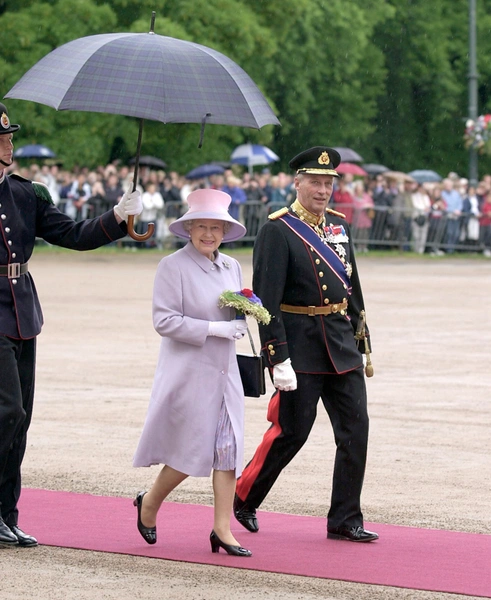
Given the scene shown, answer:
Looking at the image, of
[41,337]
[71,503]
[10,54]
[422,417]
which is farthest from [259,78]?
[71,503]

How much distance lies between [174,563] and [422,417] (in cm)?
450

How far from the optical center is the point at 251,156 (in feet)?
113

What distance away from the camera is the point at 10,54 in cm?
3212

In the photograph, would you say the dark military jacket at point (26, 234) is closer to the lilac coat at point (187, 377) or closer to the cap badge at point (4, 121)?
the cap badge at point (4, 121)

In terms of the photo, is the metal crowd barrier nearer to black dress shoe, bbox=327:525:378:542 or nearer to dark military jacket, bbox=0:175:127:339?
dark military jacket, bbox=0:175:127:339

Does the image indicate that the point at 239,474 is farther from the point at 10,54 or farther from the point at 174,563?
the point at 10,54

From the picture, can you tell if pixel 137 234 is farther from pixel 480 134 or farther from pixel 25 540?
pixel 480 134

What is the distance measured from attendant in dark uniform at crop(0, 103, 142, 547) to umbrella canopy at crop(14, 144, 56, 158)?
2593 cm

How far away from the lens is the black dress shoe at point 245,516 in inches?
272

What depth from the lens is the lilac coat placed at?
640cm

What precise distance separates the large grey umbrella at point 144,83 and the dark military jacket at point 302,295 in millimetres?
590

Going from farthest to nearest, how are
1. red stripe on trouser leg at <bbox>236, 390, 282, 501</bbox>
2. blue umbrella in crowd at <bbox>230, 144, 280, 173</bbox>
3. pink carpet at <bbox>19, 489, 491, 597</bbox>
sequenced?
blue umbrella in crowd at <bbox>230, 144, 280, 173</bbox> < red stripe on trouser leg at <bbox>236, 390, 282, 501</bbox> < pink carpet at <bbox>19, 489, 491, 597</bbox>

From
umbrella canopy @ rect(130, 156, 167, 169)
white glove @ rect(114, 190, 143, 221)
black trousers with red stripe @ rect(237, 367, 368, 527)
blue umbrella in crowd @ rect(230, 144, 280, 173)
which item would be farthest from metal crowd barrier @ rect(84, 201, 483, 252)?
white glove @ rect(114, 190, 143, 221)

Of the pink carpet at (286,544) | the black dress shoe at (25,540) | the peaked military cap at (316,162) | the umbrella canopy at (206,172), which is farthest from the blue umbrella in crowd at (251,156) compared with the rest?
the black dress shoe at (25,540)
